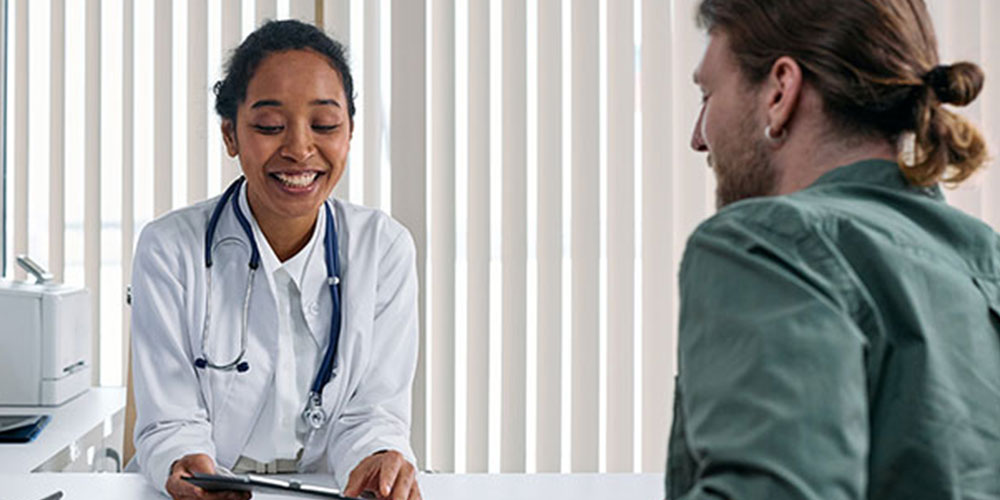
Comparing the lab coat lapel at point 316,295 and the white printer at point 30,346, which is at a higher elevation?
the lab coat lapel at point 316,295

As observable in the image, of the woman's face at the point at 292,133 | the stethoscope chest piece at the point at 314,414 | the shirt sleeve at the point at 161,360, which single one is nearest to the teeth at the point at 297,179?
the woman's face at the point at 292,133

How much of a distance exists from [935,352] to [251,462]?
4.33ft

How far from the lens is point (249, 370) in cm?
178

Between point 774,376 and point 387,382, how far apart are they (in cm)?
124

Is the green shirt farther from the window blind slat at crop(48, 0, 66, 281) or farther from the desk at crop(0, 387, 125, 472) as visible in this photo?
the window blind slat at crop(48, 0, 66, 281)

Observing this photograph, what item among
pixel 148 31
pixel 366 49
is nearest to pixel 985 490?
pixel 366 49

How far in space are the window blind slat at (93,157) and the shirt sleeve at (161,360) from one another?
1.46 m

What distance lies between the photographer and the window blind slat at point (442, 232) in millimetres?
3111

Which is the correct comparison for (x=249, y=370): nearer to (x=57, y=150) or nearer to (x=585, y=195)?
(x=585, y=195)

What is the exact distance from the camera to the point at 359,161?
3113mm

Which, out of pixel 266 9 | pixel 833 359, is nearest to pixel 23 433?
pixel 266 9

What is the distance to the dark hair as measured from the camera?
6.11 ft

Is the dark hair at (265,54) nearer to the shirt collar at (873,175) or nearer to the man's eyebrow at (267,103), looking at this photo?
the man's eyebrow at (267,103)

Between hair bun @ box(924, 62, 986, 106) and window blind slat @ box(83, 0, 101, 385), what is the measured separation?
274 centimetres
